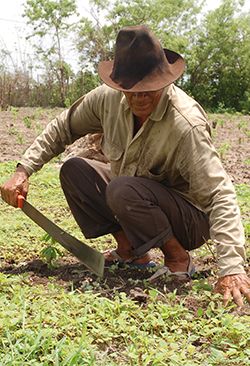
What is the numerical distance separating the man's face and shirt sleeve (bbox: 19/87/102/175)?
43 cm

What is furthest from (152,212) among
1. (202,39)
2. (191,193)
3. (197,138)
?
(202,39)

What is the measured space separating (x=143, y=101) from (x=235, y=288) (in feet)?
3.52

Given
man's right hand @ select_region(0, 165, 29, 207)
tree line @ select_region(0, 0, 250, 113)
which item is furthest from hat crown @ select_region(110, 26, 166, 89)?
tree line @ select_region(0, 0, 250, 113)

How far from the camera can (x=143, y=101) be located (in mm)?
3268

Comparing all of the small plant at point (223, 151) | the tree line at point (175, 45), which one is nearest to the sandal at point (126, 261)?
the small plant at point (223, 151)

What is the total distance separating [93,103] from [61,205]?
228cm

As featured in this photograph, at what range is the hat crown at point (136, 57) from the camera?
3.23 m

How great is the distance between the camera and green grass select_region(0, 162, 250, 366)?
2.36 meters

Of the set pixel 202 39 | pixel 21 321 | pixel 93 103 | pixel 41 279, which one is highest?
→ pixel 93 103

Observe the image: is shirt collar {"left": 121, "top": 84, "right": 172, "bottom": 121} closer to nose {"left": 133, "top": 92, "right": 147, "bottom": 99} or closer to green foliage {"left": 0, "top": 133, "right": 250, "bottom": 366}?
nose {"left": 133, "top": 92, "right": 147, "bottom": 99}

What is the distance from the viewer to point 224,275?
2941 millimetres

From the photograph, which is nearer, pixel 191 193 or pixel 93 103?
pixel 191 193

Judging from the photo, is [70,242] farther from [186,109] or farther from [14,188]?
[186,109]

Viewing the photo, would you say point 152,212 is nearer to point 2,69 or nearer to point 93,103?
point 93,103
